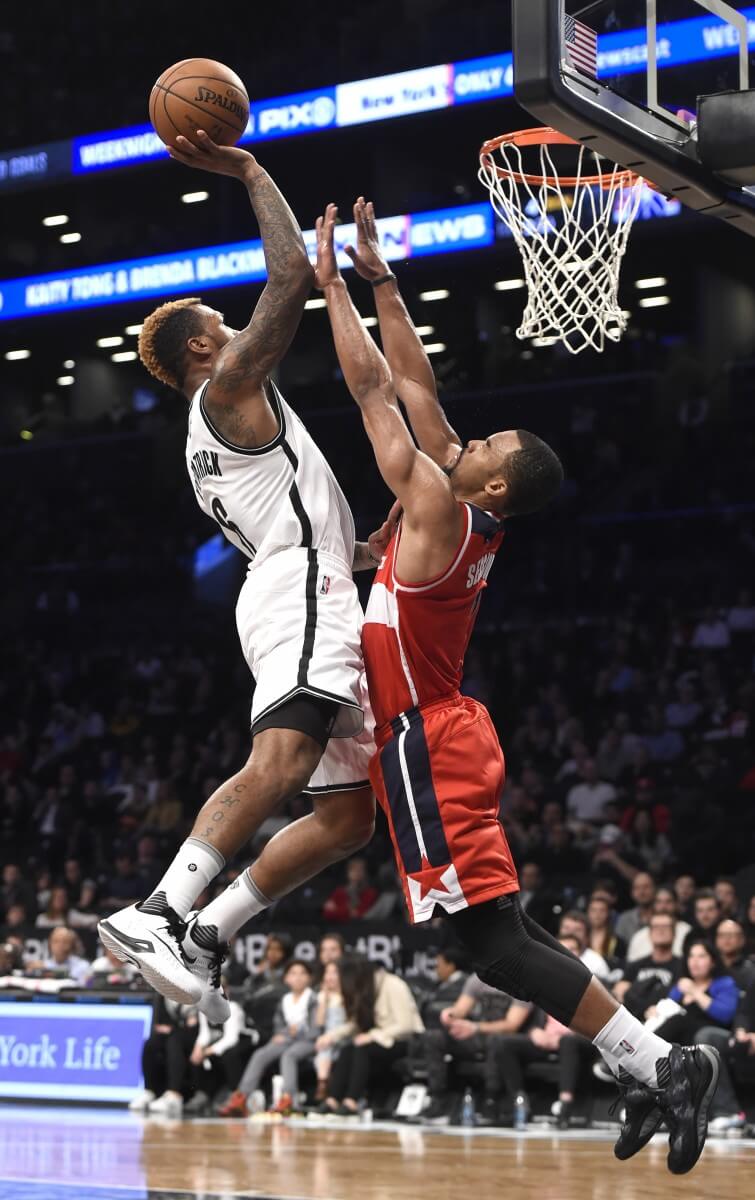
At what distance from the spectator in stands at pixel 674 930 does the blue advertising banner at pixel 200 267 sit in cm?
606

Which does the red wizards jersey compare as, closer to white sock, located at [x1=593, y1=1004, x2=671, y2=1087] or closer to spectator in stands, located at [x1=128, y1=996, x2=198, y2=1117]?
white sock, located at [x1=593, y1=1004, x2=671, y2=1087]

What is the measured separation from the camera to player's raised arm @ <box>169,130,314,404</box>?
17.2ft

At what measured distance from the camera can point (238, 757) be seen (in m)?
18.4

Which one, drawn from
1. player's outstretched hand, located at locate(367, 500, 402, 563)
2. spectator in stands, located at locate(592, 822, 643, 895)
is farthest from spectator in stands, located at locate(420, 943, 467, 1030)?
player's outstretched hand, located at locate(367, 500, 402, 563)

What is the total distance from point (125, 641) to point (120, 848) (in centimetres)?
567

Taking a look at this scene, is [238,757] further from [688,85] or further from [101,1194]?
[688,85]

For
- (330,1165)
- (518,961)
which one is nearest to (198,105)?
(518,961)

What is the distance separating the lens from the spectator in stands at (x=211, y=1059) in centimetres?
1180

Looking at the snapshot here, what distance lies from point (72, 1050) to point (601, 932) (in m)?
4.28

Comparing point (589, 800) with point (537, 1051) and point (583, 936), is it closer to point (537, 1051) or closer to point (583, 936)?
point (583, 936)

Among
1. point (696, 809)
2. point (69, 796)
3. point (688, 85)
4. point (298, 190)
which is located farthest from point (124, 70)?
point (688, 85)

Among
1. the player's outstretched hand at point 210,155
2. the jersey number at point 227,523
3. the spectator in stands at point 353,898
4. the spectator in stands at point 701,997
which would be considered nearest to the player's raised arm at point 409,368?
the player's outstretched hand at point 210,155

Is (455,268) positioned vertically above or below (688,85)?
above

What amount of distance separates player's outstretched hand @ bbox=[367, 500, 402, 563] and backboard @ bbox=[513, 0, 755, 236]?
4.57ft
